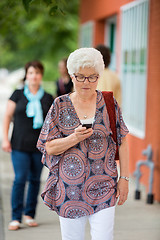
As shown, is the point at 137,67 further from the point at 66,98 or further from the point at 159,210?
the point at 66,98

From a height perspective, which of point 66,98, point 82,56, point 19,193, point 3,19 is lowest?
point 19,193

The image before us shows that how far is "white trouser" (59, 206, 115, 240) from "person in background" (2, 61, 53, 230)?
87.8 inches

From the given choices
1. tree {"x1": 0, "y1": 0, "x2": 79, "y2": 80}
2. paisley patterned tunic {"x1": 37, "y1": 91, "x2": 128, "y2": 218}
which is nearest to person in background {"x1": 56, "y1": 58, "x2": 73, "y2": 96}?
paisley patterned tunic {"x1": 37, "y1": 91, "x2": 128, "y2": 218}

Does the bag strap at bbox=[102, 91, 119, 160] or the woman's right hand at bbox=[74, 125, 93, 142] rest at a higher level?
the bag strap at bbox=[102, 91, 119, 160]

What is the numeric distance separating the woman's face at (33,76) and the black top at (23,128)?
0.17 meters

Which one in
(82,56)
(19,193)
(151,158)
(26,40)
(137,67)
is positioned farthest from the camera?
(26,40)

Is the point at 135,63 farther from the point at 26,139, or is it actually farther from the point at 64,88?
the point at 26,139

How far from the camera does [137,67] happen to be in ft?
28.8

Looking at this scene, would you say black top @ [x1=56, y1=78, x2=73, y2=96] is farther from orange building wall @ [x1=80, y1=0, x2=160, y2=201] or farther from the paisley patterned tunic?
the paisley patterned tunic

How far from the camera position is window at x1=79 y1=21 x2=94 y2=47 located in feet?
42.4

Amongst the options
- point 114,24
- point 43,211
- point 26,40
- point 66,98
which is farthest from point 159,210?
point 26,40

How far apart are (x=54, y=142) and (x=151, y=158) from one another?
389cm

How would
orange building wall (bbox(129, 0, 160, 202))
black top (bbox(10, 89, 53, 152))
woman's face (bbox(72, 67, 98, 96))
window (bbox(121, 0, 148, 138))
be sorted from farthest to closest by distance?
window (bbox(121, 0, 148, 138))
orange building wall (bbox(129, 0, 160, 202))
black top (bbox(10, 89, 53, 152))
woman's face (bbox(72, 67, 98, 96))

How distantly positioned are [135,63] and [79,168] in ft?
18.6
